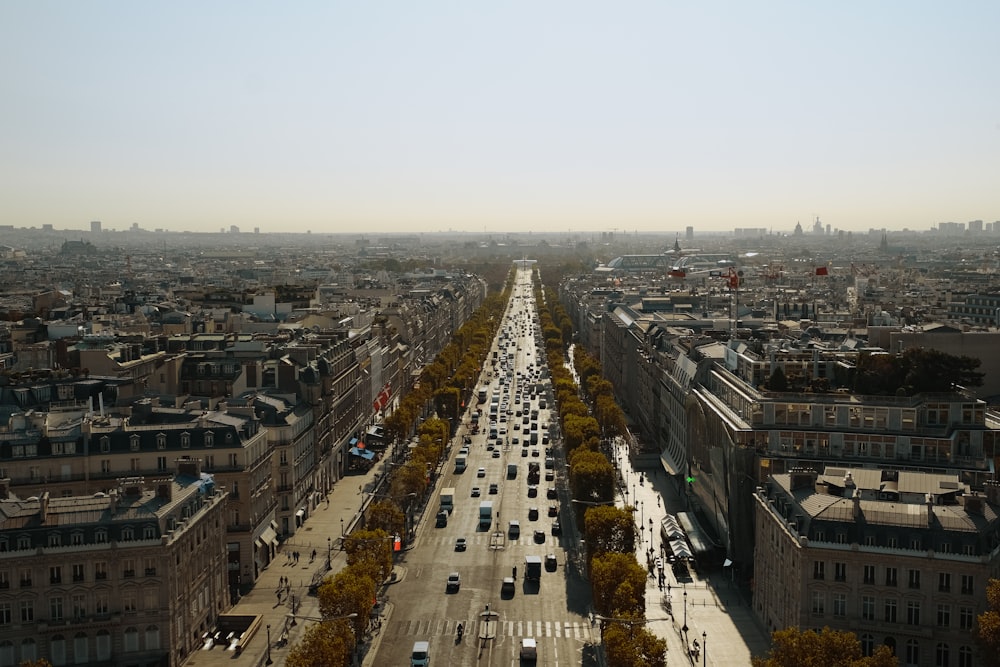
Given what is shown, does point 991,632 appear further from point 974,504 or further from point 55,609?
point 55,609

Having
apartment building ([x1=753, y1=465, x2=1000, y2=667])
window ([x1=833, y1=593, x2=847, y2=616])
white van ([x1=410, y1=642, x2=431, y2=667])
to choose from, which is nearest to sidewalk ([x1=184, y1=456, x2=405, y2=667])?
white van ([x1=410, y1=642, x2=431, y2=667])

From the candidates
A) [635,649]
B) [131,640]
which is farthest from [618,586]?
[131,640]

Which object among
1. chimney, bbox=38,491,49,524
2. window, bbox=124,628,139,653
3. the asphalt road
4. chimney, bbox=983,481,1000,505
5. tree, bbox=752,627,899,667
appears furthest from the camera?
the asphalt road

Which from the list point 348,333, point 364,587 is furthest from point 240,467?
point 348,333

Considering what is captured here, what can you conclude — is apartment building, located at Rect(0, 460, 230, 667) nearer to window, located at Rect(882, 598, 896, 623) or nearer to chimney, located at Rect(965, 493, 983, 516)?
window, located at Rect(882, 598, 896, 623)

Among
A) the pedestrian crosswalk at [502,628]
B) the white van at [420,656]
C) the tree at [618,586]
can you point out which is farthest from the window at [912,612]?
the white van at [420,656]

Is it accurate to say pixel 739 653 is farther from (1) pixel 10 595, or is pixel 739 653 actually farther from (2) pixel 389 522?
(1) pixel 10 595

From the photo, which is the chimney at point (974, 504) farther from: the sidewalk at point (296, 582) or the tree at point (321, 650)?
the sidewalk at point (296, 582)

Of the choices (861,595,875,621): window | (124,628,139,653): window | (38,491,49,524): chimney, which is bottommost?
(124,628,139,653): window
